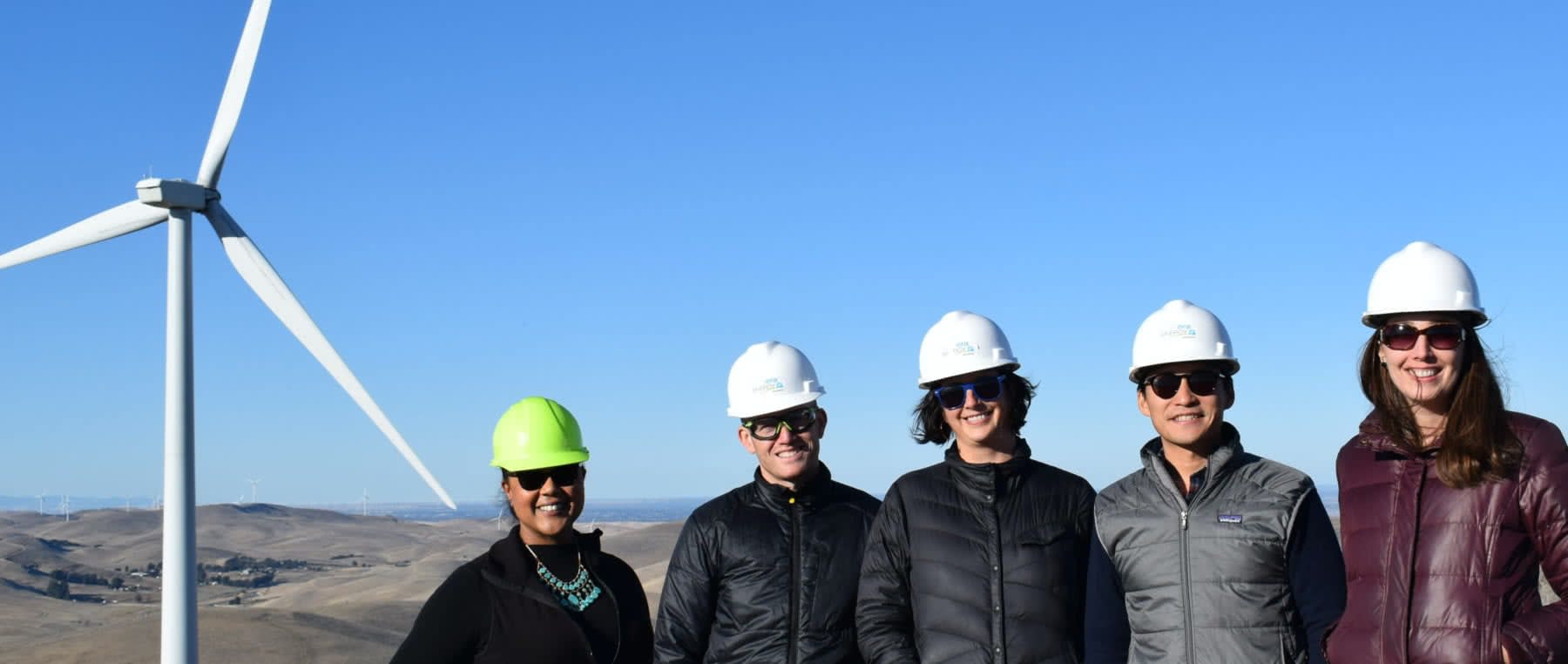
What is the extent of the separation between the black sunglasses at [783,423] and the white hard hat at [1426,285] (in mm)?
3174

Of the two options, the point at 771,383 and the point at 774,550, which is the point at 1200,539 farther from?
the point at 771,383

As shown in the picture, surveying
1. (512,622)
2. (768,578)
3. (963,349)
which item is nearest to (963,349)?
(963,349)

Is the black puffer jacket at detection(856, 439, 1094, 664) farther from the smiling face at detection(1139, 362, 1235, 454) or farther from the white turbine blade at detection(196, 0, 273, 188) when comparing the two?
the white turbine blade at detection(196, 0, 273, 188)

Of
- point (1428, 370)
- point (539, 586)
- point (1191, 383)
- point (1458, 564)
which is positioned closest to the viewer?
point (1458, 564)

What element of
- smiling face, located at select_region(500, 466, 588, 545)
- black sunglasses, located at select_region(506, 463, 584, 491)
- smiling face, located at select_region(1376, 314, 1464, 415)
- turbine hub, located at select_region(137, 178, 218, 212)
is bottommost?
smiling face, located at select_region(500, 466, 588, 545)

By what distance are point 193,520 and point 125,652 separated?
2424 cm

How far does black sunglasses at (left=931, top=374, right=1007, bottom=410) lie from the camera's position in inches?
305

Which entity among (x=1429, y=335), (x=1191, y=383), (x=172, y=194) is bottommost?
(x=1191, y=383)

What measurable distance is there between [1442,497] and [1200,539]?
1.10m

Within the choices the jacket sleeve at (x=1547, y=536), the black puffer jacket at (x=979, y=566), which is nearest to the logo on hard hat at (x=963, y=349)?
the black puffer jacket at (x=979, y=566)

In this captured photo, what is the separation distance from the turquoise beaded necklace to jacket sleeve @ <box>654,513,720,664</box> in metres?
1.52

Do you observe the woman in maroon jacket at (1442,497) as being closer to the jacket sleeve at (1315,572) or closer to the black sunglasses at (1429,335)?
the black sunglasses at (1429,335)

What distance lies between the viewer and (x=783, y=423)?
8227mm

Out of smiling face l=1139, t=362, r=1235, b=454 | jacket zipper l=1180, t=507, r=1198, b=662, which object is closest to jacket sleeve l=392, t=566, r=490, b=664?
jacket zipper l=1180, t=507, r=1198, b=662
